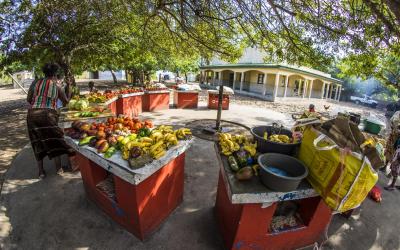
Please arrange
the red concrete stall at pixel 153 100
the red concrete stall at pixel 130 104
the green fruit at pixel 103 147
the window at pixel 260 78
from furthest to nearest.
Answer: the window at pixel 260 78, the red concrete stall at pixel 153 100, the red concrete stall at pixel 130 104, the green fruit at pixel 103 147

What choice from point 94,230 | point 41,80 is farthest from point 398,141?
point 41,80

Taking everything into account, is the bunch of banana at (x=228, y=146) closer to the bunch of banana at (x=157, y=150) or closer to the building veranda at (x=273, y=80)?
the bunch of banana at (x=157, y=150)

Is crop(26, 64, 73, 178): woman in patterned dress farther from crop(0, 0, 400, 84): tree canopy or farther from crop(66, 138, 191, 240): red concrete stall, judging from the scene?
crop(0, 0, 400, 84): tree canopy

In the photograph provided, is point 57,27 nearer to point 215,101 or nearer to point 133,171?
point 133,171

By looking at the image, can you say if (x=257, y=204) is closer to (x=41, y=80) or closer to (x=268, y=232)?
(x=268, y=232)

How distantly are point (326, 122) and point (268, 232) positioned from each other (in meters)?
1.56

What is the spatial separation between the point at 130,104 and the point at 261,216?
811cm

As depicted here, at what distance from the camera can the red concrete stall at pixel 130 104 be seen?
8.91 meters

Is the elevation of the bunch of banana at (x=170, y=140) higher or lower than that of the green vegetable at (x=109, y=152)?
higher

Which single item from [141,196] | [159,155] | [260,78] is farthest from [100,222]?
[260,78]

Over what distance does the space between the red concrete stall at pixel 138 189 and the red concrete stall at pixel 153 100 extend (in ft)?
24.3

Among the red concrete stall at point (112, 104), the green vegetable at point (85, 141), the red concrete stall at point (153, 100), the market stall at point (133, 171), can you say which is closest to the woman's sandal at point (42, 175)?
the market stall at point (133, 171)

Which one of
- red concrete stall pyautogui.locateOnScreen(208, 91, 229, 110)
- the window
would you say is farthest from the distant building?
red concrete stall pyautogui.locateOnScreen(208, 91, 229, 110)

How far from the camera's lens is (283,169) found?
8.67ft
